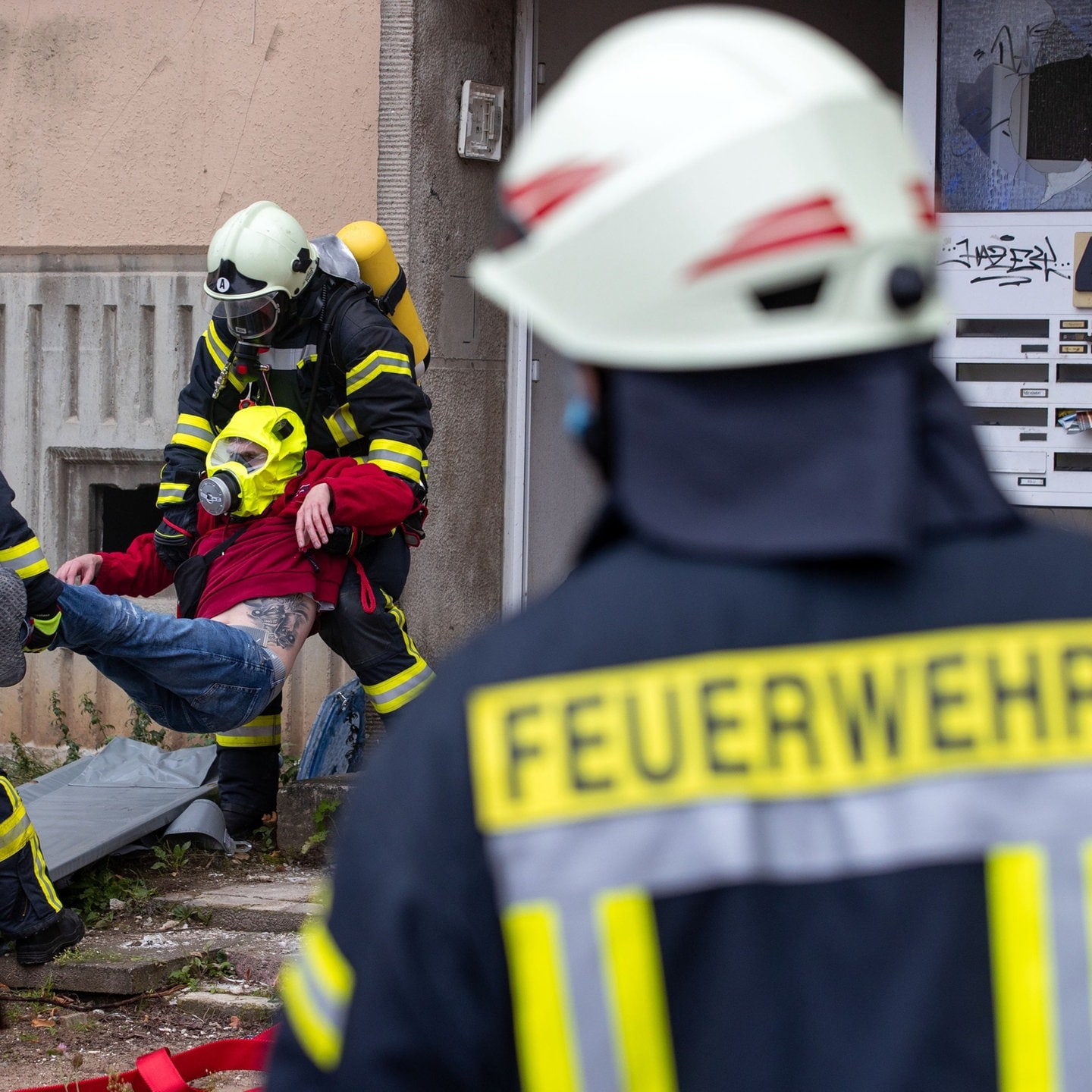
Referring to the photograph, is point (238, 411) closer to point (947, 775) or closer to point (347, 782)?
point (347, 782)

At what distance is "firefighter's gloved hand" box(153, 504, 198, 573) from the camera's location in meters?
5.16

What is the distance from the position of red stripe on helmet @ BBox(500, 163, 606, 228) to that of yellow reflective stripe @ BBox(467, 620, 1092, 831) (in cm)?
35

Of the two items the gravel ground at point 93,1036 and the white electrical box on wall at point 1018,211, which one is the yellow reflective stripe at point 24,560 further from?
the white electrical box on wall at point 1018,211

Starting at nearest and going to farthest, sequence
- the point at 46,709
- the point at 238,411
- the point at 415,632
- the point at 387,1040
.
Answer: the point at 387,1040 < the point at 238,411 < the point at 415,632 < the point at 46,709

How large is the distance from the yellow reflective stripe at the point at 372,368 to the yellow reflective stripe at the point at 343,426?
0.15m

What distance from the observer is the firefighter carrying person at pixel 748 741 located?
95cm

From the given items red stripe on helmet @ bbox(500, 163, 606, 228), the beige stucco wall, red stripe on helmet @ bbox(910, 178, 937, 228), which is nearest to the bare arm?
the beige stucco wall

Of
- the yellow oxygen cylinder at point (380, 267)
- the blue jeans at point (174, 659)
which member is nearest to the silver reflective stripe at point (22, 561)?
the blue jeans at point (174, 659)

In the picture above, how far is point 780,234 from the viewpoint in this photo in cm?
99

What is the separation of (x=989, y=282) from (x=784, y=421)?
4.91 metres

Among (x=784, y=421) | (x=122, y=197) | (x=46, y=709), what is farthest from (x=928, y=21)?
(x=784, y=421)

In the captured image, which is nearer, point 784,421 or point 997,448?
point 784,421

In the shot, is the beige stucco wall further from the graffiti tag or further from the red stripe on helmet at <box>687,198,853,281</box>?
the red stripe on helmet at <box>687,198,853,281</box>

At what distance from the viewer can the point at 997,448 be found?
222 inches
